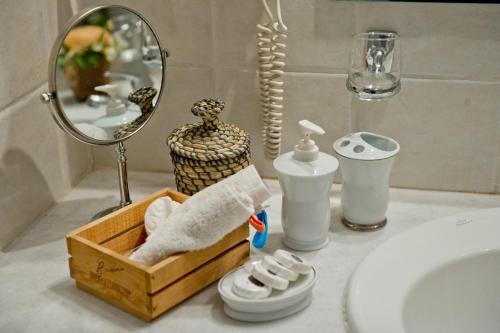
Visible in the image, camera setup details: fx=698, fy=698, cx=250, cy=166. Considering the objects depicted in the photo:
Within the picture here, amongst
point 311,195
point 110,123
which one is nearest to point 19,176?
point 110,123

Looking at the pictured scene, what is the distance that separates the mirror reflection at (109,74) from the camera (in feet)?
3.33

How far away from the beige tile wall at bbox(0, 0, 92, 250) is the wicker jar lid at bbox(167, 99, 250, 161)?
0.75 feet

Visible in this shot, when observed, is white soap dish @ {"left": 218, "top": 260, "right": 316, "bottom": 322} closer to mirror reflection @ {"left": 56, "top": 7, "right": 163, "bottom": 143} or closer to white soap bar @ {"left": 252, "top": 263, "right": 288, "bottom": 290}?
white soap bar @ {"left": 252, "top": 263, "right": 288, "bottom": 290}

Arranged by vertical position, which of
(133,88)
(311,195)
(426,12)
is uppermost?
(426,12)

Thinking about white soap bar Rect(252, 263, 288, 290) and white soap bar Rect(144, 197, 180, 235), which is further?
white soap bar Rect(144, 197, 180, 235)

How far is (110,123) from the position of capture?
3.53ft

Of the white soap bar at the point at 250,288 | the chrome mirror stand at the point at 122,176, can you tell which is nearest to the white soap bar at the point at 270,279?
the white soap bar at the point at 250,288

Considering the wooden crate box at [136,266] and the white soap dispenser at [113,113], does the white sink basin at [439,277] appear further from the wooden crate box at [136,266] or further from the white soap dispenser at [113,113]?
the white soap dispenser at [113,113]

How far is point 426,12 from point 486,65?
13cm

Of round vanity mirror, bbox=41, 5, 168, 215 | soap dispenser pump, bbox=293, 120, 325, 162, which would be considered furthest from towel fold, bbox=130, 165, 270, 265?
round vanity mirror, bbox=41, 5, 168, 215

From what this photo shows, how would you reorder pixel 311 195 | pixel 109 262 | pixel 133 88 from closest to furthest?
1. pixel 109 262
2. pixel 311 195
3. pixel 133 88

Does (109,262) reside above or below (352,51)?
below

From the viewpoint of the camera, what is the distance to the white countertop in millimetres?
878

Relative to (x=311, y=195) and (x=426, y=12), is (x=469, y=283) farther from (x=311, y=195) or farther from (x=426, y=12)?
(x=426, y=12)
